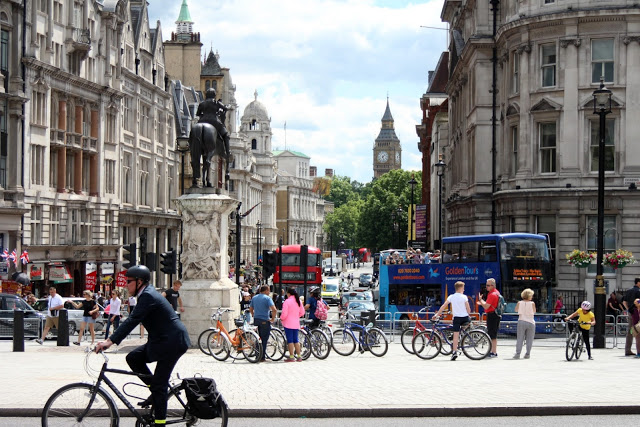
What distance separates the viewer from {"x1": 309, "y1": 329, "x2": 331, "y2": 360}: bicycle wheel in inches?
965

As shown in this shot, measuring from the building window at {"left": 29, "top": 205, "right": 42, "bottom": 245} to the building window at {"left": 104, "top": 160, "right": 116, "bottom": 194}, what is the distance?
9387 mm

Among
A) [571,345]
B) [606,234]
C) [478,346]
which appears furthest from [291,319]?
[606,234]

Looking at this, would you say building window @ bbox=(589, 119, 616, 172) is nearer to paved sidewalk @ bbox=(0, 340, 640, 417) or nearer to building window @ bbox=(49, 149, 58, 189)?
paved sidewalk @ bbox=(0, 340, 640, 417)

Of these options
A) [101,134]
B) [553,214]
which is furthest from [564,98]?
[101,134]

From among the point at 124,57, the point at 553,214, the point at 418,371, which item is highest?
the point at 124,57

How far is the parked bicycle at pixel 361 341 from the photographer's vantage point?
25625 millimetres

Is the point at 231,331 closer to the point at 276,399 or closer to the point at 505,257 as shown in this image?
the point at 276,399

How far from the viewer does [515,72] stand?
4334 cm

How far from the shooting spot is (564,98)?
135ft

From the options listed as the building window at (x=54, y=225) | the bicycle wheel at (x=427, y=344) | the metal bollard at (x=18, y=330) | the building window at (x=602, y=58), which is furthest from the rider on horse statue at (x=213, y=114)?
the building window at (x=54, y=225)

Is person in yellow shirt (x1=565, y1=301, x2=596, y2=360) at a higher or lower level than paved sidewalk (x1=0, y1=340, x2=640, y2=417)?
higher

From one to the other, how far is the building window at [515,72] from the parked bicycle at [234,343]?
2280cm

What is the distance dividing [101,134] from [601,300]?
3549 centimetres

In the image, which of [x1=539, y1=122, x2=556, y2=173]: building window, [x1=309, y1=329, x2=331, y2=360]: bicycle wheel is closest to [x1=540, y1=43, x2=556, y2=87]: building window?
[x1=539, y1=122, x2=556, y2=173]: building window
